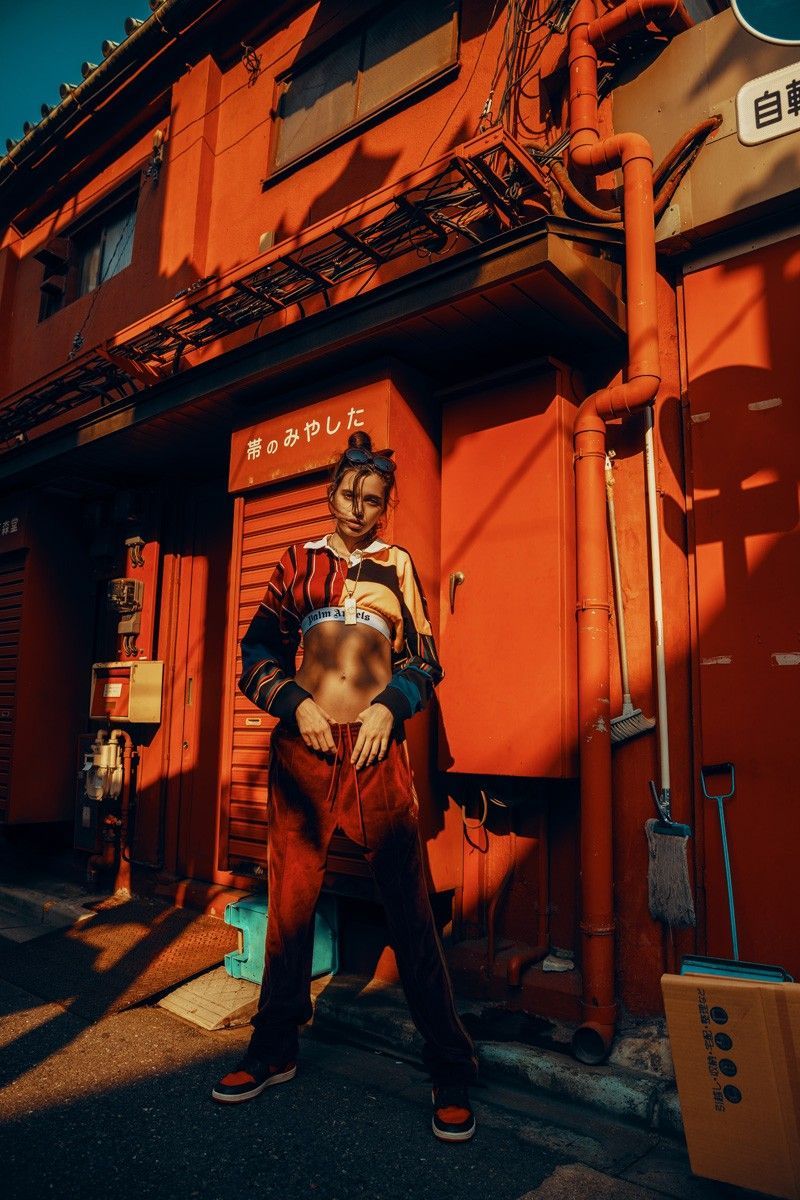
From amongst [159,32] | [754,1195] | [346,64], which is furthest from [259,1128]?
[159,32]

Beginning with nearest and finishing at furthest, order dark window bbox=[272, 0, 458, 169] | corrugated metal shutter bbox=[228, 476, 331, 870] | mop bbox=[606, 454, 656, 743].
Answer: mop bbox=[606, 454, 656, 743] → corrugated metal shutter bbox=[228, 476, 331, 870] → dark window bbox=[272, 0, 458, 169]

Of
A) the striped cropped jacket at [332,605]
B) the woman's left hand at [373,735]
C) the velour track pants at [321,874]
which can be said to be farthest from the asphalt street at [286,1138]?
the striped cropped jacket at [332,605]

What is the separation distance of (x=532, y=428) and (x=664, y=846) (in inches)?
92.5

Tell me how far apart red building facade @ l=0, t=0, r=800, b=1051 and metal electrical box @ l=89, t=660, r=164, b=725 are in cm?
91

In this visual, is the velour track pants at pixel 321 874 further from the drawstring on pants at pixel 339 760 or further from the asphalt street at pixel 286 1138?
the asphalt street at pixel 286 1138

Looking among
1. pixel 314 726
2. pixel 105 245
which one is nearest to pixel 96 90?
pixel 105 245

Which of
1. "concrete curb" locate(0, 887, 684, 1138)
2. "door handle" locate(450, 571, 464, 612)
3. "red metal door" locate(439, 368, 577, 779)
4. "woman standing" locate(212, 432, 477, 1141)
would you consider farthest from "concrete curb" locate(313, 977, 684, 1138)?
"door handle" locate(450, 571, 464, 612)

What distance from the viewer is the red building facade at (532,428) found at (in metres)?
4.11

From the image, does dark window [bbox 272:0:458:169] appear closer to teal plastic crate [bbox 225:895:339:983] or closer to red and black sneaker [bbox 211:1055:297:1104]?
teal plastic crate [bbox 225:895:339:983]

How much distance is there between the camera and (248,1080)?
11.3 ft

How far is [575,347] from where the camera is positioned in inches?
189

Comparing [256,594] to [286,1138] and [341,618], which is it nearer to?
[341,618]

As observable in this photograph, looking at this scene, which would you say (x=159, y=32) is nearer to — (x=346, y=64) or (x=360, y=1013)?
(x=346, y=64)

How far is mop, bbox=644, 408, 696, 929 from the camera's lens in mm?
3865
